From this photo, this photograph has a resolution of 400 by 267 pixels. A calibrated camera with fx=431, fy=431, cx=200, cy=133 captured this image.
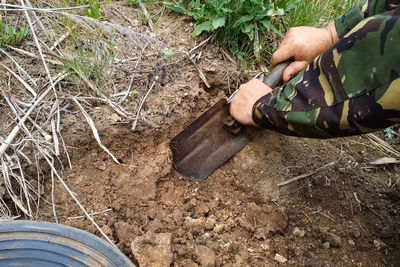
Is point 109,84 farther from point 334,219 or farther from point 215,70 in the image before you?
point 334,219

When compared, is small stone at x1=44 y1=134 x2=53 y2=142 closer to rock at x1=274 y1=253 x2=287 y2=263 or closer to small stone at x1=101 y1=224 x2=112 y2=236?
small stone at x1=101 y1=224 x2=112 y2=236

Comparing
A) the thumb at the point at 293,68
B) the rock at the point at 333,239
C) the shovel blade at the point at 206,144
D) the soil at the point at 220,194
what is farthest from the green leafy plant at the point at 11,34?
the rock at the point at 333,239

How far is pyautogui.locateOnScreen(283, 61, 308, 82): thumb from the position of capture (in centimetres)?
176

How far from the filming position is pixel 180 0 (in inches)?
82.8

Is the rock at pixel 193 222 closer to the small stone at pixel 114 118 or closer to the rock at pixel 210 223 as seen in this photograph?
the rock at pixel 210 223

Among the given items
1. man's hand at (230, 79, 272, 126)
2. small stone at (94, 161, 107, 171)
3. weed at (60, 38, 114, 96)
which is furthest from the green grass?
small stone at (94, 161, 107, 171)

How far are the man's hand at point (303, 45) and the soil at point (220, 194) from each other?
330 mm

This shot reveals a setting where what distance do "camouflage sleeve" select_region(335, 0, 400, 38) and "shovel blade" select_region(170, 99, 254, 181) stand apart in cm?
56

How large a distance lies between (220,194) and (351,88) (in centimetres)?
75

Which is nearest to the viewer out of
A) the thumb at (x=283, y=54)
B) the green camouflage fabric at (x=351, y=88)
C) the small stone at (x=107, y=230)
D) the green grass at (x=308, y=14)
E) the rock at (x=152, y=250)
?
the green camouflage fabric at (x=351, y=88)

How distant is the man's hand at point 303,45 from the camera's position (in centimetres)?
174

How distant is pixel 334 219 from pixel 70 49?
1.35m

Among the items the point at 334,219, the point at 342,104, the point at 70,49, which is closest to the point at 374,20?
the point at 342,104

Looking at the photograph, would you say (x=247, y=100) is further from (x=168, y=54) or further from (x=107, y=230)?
(x=107, y=230)
